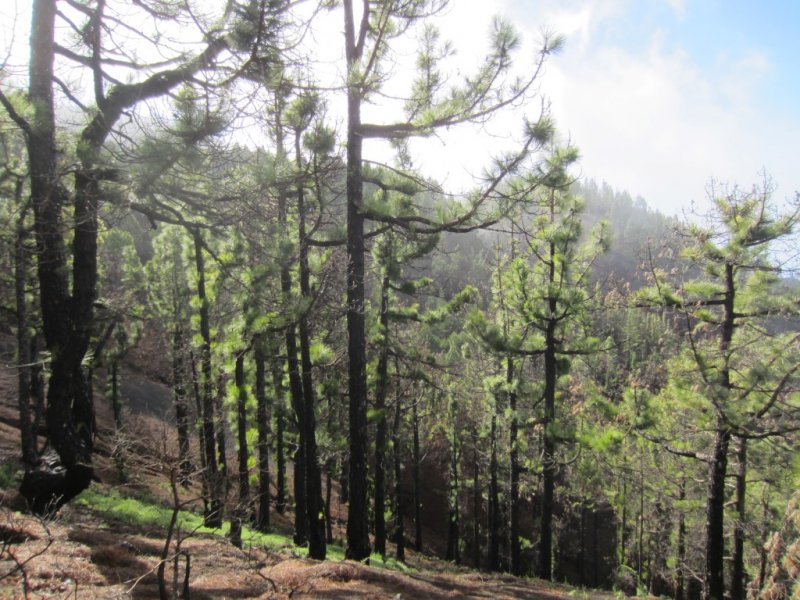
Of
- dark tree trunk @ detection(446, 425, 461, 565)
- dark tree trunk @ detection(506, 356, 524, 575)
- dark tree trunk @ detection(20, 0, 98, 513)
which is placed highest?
dark tree trunk @ detection(20, 0, 98, 513)

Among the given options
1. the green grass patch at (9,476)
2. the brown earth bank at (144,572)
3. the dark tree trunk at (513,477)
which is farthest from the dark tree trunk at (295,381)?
the dark tree trunk at (513,477)

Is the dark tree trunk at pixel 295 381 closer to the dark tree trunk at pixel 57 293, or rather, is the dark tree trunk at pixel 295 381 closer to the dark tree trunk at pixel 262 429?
the dark tree trunk at pixel 262 429

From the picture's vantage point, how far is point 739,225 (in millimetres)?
9742

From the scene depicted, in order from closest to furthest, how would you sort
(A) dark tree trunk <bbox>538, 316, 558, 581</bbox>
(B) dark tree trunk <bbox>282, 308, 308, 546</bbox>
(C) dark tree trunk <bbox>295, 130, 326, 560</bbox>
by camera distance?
1. (C) dark tree trunk <bbox>295, 130, 326, 560</bbox>
2. (B) dark tree trunk <bbox>282, 308, 308, 546</bbox>
3. (A) dark tree trunk <bbox>538, 316, 558, 581</bbox>

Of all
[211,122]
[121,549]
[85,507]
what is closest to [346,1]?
[211,122]

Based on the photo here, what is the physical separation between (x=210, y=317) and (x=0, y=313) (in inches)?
196

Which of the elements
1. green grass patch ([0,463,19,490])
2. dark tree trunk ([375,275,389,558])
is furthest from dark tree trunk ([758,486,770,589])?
green grass patch ([0,463,19,490])

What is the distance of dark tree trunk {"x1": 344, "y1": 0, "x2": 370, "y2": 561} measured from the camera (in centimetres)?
873

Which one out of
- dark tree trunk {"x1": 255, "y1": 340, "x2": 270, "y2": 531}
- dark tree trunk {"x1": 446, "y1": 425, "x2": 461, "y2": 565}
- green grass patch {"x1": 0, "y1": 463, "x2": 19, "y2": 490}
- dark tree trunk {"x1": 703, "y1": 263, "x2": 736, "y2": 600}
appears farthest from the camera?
dark tree trunk {"x1": 446, "y1": 425, "x2": 461, "y2": 565}

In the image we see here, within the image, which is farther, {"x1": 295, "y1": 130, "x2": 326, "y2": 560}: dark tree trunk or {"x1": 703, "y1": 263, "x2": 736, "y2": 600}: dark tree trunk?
{"x1": 295, "y1": 130, "x2": 326, "y2": 560}: dark tree trunk

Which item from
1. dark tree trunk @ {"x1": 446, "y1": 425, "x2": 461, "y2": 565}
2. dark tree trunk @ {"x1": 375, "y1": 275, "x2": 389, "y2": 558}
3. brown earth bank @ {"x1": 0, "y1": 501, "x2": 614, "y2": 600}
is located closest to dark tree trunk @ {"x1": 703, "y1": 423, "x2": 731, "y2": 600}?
brown earth bank @ {"x1": 0, "y1": 501, "x2": 614, "y2": 600}

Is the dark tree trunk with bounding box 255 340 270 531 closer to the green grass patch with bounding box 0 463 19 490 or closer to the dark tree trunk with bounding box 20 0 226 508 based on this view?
the green grass patch with bounding box 0 463 19 490

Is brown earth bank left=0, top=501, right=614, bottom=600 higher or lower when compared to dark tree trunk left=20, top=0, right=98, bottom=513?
lower

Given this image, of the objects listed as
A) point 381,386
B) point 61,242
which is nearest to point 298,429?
point 381,386
